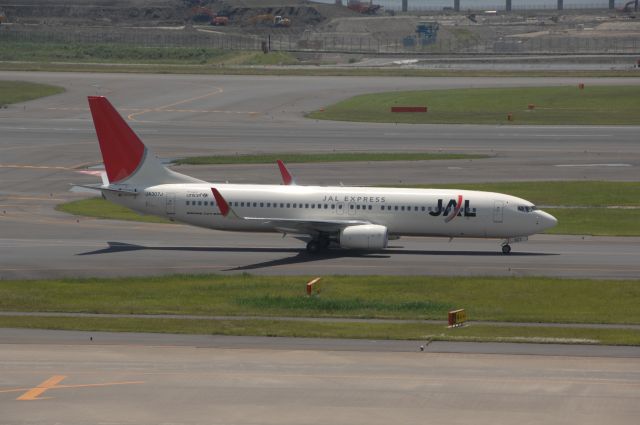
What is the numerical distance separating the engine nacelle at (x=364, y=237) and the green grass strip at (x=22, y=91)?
76427 millimetres

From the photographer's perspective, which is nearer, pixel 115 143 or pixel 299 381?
pixel 299 381

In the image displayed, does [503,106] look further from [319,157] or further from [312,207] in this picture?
[312,207]

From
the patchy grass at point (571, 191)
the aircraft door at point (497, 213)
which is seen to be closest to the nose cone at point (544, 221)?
the aircraft door at point (497, 213)

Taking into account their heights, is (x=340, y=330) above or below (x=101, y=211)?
above

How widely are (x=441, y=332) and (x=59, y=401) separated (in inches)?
570

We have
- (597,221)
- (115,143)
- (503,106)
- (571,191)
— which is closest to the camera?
(115,143)

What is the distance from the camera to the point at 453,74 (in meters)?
156

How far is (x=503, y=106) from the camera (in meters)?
122

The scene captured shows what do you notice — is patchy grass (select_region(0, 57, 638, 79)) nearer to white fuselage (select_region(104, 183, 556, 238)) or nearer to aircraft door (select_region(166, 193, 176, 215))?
white fuselage (select_region(104, 183, 556, 238))

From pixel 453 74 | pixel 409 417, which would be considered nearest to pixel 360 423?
pixel 409 417

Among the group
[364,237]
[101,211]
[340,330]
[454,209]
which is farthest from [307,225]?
[101,211]

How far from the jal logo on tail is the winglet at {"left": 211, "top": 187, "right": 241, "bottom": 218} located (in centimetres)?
1056

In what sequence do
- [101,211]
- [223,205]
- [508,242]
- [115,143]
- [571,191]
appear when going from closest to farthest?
[223,205]
[508,242]
[115,143]
[101,211]
[571,191]

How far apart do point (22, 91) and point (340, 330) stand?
101 metres
